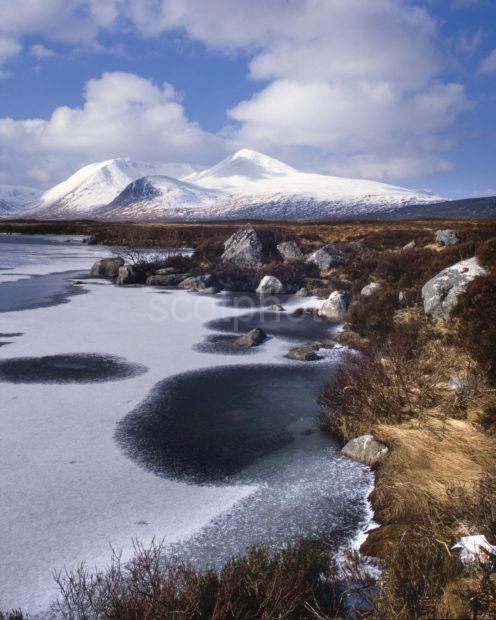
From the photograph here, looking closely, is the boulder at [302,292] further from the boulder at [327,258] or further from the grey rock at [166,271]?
the grey rock at [166,271]

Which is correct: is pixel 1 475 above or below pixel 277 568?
below

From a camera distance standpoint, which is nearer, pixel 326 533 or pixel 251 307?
pixel 326 533

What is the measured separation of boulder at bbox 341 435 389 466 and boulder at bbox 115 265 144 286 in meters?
21.0

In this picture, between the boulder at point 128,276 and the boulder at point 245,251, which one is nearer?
the boulder at point 128,276

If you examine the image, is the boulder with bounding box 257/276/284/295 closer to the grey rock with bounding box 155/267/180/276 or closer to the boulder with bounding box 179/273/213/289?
the boulder with bounding box 179/273/213/289

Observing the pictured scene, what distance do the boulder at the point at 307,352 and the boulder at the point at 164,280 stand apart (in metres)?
15.0

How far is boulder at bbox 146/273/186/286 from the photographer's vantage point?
27.6 meters

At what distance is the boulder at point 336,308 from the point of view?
61.7 feet

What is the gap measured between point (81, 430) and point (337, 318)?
39.8 feet

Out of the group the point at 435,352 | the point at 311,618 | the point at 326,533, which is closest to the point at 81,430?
the point at 326,533

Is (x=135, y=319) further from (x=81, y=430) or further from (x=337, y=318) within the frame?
(x=81, y=430)

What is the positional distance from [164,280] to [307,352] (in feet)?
53.0

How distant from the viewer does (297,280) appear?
27328mm

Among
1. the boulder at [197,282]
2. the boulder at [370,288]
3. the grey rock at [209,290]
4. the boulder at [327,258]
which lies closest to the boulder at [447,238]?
the boulder at [327,258]
